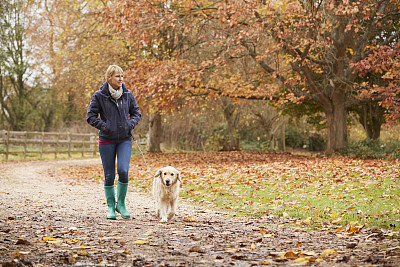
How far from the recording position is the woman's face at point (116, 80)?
237 inches

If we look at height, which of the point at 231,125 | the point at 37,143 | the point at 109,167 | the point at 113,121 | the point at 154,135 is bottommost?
the point at 37,143

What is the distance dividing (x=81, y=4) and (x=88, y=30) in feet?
7.27

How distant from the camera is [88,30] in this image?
21.9m

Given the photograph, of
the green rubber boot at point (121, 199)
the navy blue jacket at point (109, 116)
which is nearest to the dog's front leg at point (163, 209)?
the green rubber boot at point (121, 199)

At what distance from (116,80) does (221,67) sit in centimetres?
1540

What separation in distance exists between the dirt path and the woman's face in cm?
201

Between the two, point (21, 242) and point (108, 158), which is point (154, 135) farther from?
point (21, 242)

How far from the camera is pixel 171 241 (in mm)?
4621

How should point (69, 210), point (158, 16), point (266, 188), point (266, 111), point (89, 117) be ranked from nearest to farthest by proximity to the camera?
point (89, 117) → point (69, 210) → point (266, 188) → point (158, 16) → point (266, 111)

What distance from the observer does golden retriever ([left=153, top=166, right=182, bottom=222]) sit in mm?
5934

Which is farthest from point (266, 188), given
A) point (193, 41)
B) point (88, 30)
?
point (88, 30)

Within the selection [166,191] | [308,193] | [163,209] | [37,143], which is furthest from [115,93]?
[37,143]

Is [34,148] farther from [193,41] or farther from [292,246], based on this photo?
[292,246]

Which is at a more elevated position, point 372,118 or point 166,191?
point 372,118
